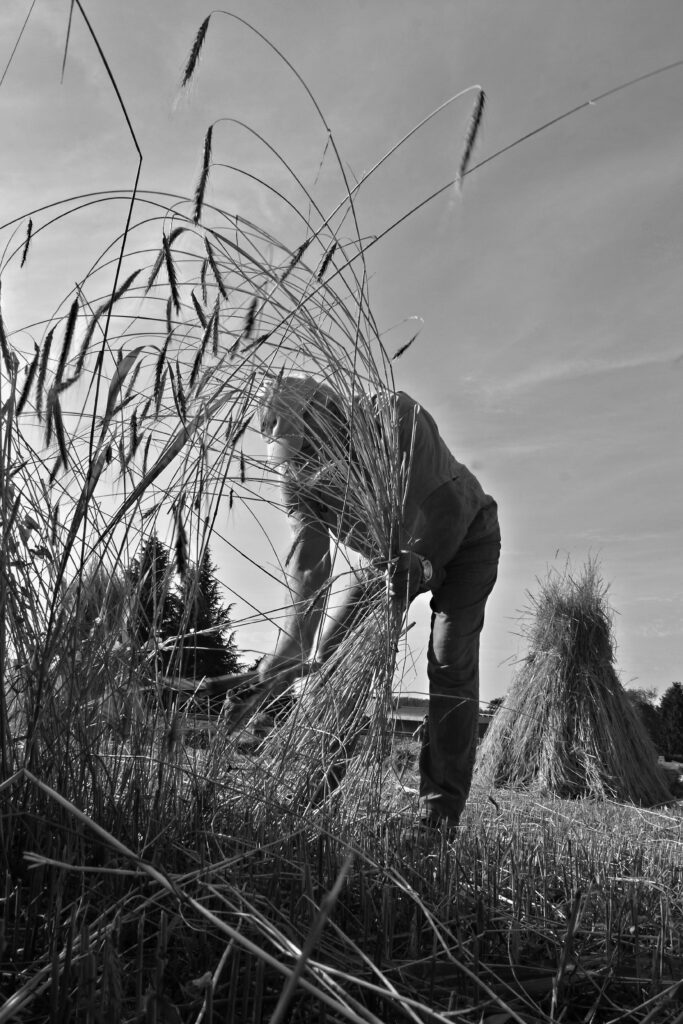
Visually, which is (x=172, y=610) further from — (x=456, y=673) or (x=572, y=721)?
(x=572, y=721)

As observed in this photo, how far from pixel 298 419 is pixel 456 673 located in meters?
1.15

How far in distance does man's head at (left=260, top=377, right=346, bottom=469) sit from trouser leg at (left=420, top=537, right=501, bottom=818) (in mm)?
870

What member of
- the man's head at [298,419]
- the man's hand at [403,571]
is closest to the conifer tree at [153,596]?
the man's head at [298,419]

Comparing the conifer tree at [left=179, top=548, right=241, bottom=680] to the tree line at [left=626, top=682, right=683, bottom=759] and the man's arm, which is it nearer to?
the man's arm

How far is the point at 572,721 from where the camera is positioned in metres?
5.40

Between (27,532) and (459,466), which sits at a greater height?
(459,466)

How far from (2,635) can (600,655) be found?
4991mm

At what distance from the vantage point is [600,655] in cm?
563

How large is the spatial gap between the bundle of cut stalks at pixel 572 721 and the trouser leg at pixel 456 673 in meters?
2.62

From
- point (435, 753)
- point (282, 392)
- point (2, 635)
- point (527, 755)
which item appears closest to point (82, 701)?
point (2, 635)

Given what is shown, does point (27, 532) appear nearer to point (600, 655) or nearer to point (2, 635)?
point (2, 635)

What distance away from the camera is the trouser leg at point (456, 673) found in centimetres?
252

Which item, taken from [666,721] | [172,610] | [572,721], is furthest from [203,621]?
[666,721]

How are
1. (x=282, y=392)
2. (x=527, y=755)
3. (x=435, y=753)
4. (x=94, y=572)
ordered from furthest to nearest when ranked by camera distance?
1. (x=527, y=755)
2. (x=435, y=753)
3. (x=282, y=392)
4. (x=94, y=572)
